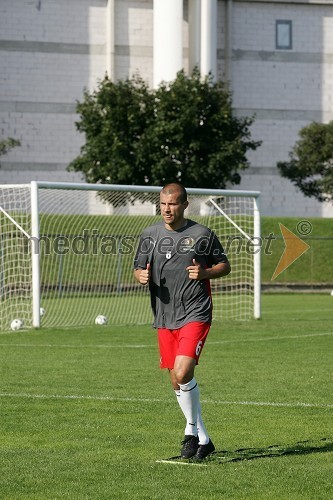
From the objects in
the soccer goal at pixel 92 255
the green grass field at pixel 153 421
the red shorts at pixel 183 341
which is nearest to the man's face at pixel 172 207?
the red shorts at pixel 183 341

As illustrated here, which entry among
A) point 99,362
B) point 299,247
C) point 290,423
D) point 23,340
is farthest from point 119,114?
point 290,423

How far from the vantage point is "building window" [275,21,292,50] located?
58250mm

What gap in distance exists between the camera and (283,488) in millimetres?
7785

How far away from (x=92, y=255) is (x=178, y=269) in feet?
88.6

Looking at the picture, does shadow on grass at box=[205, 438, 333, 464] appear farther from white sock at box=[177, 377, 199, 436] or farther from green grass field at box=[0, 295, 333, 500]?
white sock at box=[177, 377, 199, 436]

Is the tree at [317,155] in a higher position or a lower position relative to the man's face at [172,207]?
higher

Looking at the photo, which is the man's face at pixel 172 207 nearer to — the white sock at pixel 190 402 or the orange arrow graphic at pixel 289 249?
the white sock at pixel 190 402

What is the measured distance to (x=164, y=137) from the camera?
4444 cm

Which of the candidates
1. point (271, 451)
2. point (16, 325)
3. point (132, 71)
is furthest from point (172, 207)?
point (132, 71)

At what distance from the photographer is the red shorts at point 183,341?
895 cm

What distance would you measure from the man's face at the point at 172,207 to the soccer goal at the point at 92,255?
42.0 feet

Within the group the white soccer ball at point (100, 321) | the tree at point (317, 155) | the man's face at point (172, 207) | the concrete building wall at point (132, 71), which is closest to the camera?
the man's face at point (172, 207)

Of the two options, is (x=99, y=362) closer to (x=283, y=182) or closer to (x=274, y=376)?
(x=274, y=376)

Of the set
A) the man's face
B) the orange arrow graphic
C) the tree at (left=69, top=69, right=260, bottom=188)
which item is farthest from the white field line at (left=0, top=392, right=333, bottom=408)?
the orange arrow graphic
